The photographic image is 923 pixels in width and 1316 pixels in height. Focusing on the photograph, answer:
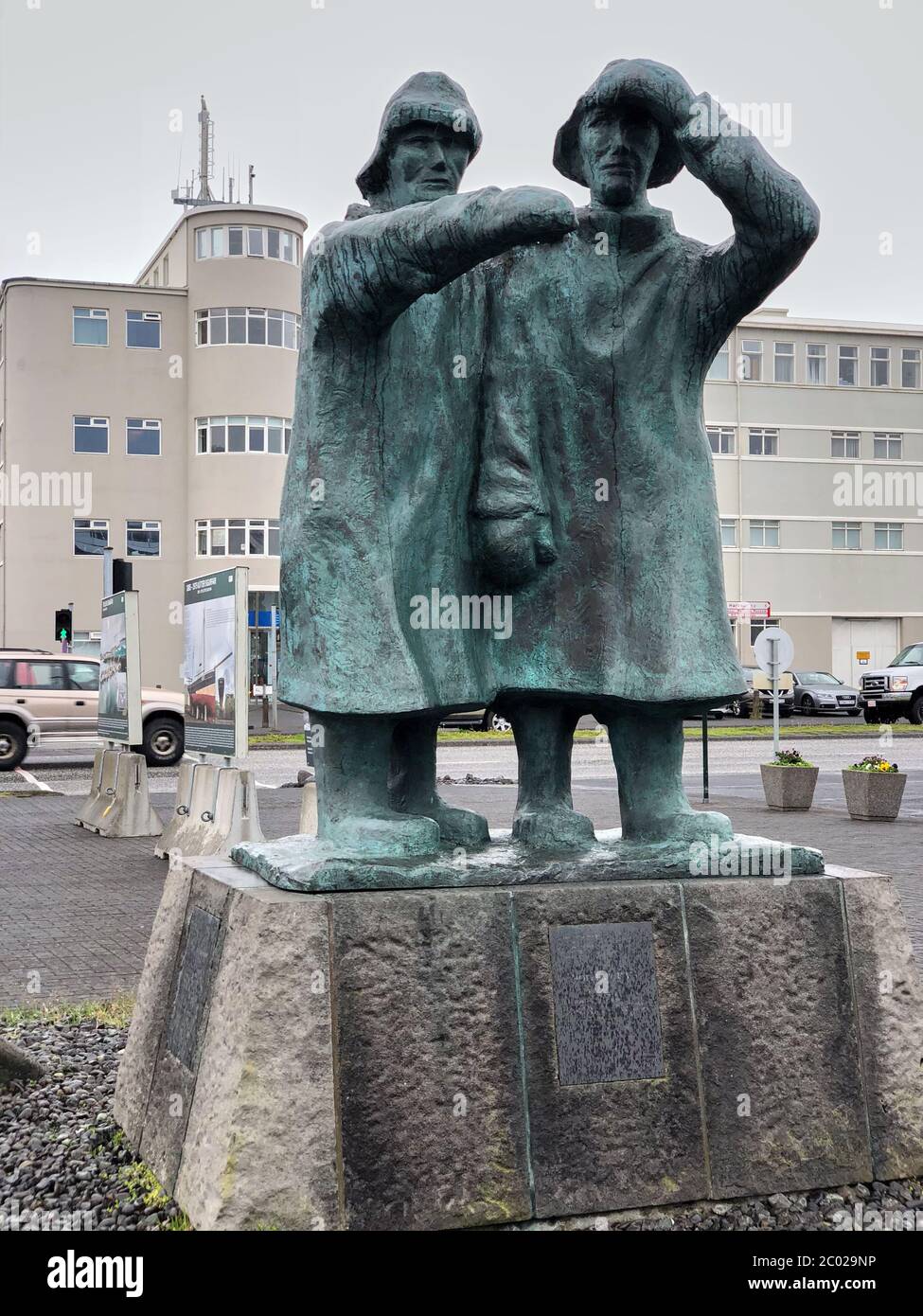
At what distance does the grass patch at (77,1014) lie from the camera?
5797 mm

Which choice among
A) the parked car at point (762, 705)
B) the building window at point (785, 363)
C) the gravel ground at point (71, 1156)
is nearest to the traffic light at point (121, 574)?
the gravel ground at point (71, 1156)

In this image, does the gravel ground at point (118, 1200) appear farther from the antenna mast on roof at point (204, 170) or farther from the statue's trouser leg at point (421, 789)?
the antenna mast on roof at point (204, 170)

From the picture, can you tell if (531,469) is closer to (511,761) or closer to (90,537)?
(511,761)

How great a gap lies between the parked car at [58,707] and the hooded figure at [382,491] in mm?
17513

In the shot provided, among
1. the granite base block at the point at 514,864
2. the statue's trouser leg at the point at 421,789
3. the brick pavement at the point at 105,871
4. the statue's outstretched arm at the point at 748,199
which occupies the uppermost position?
the statue's outstretched arm at the point at 748,199

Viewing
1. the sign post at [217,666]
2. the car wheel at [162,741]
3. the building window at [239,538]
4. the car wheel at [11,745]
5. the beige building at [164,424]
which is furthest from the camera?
the building window at [239,538]

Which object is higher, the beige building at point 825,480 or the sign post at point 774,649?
the beige building at point 825,480

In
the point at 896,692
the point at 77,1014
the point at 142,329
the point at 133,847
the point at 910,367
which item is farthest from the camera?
the point at 910,367

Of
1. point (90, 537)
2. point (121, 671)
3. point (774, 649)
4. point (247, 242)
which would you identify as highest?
point (247, 242)

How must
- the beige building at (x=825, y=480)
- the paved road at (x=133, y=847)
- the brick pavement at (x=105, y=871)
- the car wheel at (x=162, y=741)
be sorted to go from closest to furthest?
the brick pavement at (x=105, y=871), the paved road at (x=133, y=847), the car wheel at (x=162, y=741), the beige building at (x=825, y=480)

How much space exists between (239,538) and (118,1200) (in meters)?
40.6

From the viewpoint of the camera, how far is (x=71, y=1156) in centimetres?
397

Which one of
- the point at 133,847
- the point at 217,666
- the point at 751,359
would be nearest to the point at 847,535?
the point at 751,359

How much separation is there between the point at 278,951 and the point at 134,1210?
759 mm
